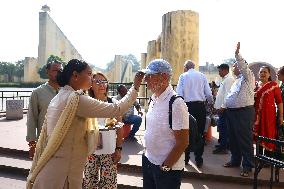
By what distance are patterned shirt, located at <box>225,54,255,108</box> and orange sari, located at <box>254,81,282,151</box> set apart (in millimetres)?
343

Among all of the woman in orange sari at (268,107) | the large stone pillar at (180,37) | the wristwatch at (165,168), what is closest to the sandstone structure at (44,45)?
the large stone pillar at (180,37)

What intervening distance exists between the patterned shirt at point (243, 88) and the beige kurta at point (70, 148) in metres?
2.71

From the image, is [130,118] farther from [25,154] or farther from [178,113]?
[178,113]

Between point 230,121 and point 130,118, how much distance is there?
2.88 meters

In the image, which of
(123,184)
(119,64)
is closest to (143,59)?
(123,184)

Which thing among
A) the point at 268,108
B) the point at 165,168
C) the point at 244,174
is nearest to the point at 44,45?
the point at 268,108

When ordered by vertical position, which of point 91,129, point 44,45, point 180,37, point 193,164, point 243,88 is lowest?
point 193,164

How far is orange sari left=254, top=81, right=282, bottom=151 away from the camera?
16.2ft

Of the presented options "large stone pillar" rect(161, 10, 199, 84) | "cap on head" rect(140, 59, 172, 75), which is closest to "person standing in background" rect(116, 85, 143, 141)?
"large stone pillar" rect(161, 10, 199, 84)

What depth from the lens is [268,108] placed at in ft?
Result: 16.4

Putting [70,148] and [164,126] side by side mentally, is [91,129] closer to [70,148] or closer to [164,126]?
[70,148]

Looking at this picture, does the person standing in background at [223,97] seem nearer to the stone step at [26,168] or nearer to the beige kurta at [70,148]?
the stone step at [26,168]

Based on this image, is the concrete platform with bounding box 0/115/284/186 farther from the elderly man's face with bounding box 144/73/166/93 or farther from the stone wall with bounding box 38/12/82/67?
the stone wall with bounding box 38/12/82/67

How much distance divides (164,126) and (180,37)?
7.56 m
